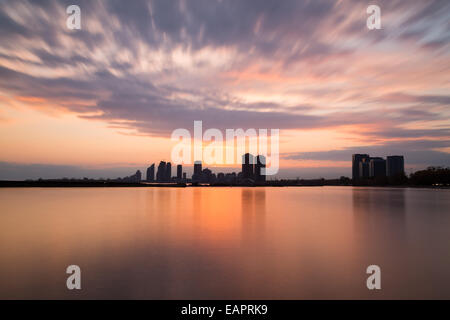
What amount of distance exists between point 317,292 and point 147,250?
9.65m

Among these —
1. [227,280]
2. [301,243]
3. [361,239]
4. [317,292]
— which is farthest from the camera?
[361,239]

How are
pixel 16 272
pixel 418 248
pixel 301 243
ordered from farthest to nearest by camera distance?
1. pixel 301 243
2. pixel 418 248
3. pixel 16 272

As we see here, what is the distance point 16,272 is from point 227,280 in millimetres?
8780

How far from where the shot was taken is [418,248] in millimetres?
16078

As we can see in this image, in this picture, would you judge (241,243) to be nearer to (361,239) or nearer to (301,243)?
(301,243)

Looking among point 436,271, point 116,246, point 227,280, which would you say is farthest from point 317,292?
point 116,246
